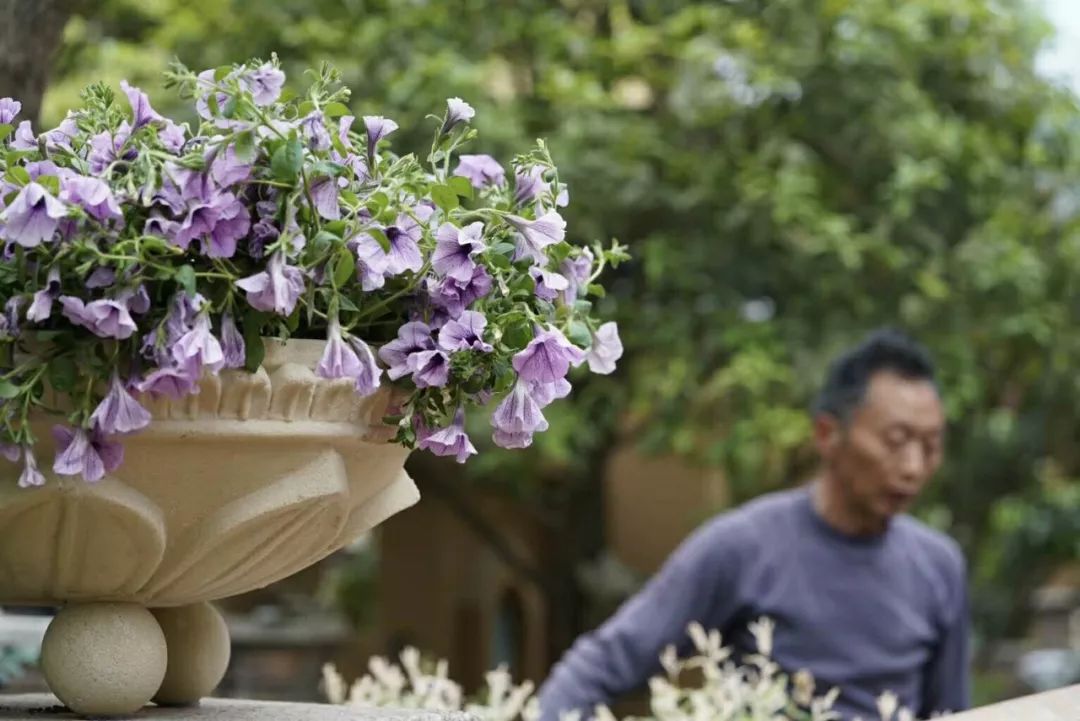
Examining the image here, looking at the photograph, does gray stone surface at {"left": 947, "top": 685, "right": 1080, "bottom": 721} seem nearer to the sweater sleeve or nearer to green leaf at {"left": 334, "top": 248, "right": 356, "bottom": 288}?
green leaf at {"left": 334, "top": 248, "right": 356, "bottom": 288}

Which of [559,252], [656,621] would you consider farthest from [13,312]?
[656,621]

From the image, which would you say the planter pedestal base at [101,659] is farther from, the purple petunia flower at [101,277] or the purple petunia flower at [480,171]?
the purple petunia flower at [480,171]

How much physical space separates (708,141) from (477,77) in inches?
53.9

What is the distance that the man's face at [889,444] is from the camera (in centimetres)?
396

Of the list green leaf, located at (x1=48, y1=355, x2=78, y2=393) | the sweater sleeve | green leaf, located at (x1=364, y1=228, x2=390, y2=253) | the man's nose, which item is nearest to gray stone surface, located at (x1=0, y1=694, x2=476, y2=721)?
green leaf, located at (x1=48, y1=355, x2=78, y2=393)

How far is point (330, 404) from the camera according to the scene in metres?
1.62

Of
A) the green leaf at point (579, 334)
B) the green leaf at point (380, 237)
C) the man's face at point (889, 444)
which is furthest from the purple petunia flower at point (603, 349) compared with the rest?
the man's face at point (889, 444)

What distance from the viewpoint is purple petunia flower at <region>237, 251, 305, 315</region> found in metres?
1.50

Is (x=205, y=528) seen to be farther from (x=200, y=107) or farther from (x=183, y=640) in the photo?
(x=200, y=107)

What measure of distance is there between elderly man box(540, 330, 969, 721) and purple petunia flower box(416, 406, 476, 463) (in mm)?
2222

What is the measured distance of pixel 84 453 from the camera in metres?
1.50

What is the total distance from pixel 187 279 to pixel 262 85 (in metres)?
0.22

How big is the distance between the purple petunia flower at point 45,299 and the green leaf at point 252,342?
183 mm

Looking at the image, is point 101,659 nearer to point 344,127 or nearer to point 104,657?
point 104,657
